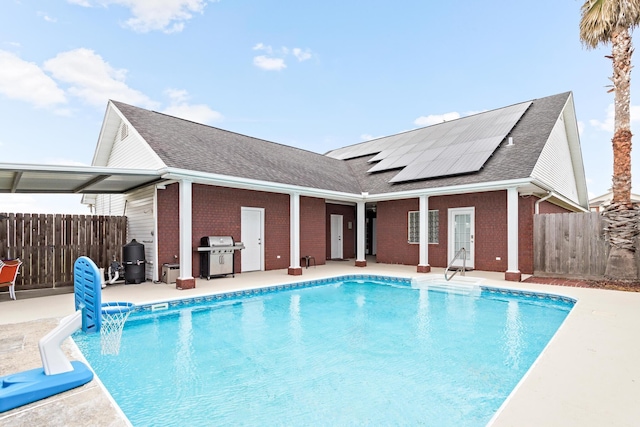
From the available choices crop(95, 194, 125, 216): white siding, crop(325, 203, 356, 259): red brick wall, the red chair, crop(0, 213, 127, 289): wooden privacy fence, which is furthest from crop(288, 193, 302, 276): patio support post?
the red chair

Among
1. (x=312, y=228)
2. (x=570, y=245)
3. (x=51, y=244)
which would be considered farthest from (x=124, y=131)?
(x=570, y=245)

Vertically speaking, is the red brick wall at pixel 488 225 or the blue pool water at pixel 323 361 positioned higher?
the red brick wall at pixel 488 225

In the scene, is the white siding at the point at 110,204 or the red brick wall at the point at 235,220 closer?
the red brick wall at the point at 235,220

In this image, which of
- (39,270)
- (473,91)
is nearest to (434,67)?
(473,91)

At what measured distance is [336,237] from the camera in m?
15.4

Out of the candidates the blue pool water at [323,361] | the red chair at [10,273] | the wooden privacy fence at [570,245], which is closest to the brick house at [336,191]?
the wooden privacy fence at [570,245]

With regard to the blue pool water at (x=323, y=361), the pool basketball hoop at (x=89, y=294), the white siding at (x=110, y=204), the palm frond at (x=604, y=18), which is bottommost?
the blue pool water at (x=323, y=361)

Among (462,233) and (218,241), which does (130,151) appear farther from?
(462,233)

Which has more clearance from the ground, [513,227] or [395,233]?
[513,227]

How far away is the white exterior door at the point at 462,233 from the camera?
11.4 metres

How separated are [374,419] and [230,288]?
5.73 m

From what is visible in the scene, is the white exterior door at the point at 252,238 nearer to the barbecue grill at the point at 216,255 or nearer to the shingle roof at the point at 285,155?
the barbecue grill at the point at 216,255

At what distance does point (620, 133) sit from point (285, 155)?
10.5 m

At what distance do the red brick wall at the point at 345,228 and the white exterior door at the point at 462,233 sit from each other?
198 inches
